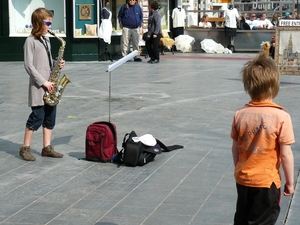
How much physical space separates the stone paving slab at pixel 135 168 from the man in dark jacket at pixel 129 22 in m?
4.81

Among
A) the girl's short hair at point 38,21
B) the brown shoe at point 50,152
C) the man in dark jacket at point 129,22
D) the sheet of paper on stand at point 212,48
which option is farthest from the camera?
the sheet of paper on stand at point 212,48

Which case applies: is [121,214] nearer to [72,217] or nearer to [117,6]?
[72,217]

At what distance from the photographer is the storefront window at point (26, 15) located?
20422 millimetres

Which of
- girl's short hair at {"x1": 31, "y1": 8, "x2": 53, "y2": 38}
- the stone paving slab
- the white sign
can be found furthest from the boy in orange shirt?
the white sign

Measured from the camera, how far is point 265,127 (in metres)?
4.24

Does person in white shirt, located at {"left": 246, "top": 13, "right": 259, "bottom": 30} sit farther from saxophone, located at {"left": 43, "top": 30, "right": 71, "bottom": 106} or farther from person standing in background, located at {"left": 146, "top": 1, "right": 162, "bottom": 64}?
saxophone, located at {"left": 43, "top": 30, "right": 71, "bottom": 106}

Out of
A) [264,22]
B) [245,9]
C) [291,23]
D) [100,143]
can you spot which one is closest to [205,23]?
[264,22]

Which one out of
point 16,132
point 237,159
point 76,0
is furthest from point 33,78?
point 76,0

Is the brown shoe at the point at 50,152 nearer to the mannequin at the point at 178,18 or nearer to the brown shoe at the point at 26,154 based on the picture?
the brown shoe at the point at 26,154

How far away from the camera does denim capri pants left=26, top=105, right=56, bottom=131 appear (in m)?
7.94

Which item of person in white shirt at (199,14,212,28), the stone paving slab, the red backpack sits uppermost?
person in white shirt at (199,14,212,28)

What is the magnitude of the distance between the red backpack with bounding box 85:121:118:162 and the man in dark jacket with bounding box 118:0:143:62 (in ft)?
40.8

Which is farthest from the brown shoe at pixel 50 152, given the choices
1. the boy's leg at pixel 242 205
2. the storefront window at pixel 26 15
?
the storefront window at pixel 26 15

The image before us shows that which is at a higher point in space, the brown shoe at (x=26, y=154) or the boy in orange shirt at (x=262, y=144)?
the boy in orange shirt at (x=262, y=144)
